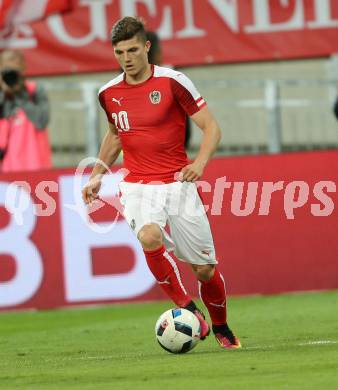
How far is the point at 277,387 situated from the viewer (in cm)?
740

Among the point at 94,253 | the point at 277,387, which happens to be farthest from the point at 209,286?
the point at 94,253

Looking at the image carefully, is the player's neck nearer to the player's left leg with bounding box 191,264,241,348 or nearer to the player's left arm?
the player's left arm

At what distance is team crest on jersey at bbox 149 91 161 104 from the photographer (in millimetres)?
9602

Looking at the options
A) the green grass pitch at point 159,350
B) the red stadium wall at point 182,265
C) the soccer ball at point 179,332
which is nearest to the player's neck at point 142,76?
the soccer ball at point 179,332

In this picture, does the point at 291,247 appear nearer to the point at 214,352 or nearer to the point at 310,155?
the point at 310,155

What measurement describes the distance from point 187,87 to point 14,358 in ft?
7.51

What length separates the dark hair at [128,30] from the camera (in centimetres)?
942

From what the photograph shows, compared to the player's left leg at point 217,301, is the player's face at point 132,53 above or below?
above

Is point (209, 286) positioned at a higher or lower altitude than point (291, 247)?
higher

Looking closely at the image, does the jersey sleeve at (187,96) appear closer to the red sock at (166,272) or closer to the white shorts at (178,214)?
the white shorts at (178,214)

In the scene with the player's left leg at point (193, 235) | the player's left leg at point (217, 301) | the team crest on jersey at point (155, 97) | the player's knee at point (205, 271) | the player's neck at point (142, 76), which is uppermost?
the player's neck at point (142, 76)

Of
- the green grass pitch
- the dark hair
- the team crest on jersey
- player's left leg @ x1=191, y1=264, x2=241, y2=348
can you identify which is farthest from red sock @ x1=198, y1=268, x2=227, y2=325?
the dark hair

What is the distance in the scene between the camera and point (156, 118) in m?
9.62

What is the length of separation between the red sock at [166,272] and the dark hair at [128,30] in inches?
57.2
